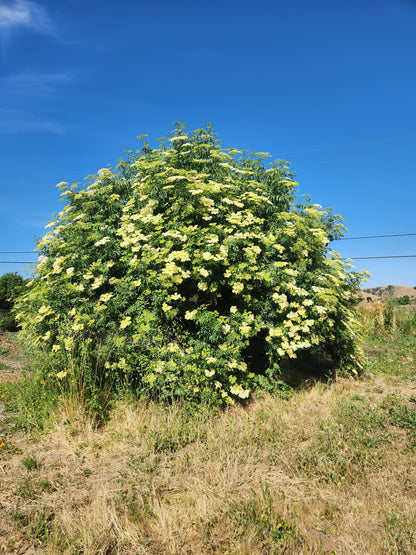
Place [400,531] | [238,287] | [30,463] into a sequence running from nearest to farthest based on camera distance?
[400,531] → [30,463] → [238,287]

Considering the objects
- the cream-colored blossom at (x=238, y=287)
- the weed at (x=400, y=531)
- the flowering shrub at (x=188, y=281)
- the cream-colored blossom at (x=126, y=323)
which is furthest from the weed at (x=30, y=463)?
the weed at (x=400, y=531)

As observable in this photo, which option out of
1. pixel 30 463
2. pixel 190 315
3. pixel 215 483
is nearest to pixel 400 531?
pixel 215 483

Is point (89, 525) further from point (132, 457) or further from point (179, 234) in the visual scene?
point (179, 234)

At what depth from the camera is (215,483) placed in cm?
282

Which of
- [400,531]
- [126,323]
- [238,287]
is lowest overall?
[400,531]

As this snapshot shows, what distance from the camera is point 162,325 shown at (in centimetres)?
418

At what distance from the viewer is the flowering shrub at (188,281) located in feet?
13.0

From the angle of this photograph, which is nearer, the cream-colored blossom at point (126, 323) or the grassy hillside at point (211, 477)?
the grassy hillside at point (211, 477)

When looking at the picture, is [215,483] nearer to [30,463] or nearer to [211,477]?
[211,477]

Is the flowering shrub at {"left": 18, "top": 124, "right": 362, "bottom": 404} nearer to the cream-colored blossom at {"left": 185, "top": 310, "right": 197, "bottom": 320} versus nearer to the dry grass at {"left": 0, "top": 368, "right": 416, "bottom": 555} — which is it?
the cream-colored blossom at {"left": 185, "top": 310, "right": 197, "bottom": 320}

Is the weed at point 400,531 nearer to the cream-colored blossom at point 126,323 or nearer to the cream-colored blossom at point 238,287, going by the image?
the cream-colored blossom at point 238,287

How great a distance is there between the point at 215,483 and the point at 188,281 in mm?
2235

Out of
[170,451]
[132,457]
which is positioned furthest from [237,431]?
[132,457]

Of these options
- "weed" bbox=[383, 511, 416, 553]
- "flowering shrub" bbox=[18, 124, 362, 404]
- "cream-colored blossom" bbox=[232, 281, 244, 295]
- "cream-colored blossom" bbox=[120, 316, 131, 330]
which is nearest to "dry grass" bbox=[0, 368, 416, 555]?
"weed" bbox=[383, 511, 416, 553]
